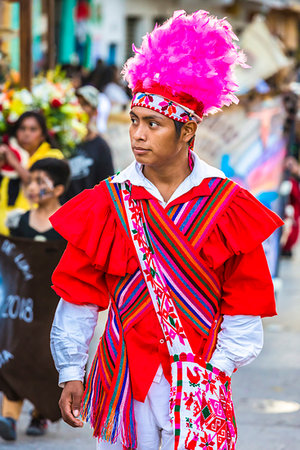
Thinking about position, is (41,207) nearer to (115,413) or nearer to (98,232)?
(98,232)

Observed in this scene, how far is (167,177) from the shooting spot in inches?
132

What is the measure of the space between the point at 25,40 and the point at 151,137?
6.02m

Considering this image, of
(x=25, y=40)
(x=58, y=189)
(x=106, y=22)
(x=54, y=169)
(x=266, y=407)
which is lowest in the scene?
(x=266, y=407)

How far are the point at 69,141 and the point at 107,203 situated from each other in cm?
520

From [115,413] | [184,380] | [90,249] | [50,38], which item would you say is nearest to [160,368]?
[184,380]

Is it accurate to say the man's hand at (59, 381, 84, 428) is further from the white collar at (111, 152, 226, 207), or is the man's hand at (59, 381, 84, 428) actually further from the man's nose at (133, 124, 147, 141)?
the man's nose at (133, 124, 147, 141)

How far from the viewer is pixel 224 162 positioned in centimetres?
724

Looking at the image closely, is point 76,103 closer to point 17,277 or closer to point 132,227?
point 17,277

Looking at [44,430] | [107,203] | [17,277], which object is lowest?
[44,430]

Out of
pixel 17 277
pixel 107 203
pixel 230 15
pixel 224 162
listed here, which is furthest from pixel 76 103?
pixel 230 15

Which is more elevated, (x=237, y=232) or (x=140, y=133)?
(x=140, y=133)

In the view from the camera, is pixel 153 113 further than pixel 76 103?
No

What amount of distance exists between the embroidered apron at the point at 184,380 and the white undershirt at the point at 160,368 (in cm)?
7

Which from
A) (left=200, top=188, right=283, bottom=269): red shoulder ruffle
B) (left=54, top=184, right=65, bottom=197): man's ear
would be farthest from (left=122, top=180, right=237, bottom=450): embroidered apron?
(left=54, top=184, right=65, bottom=197): man's ear
